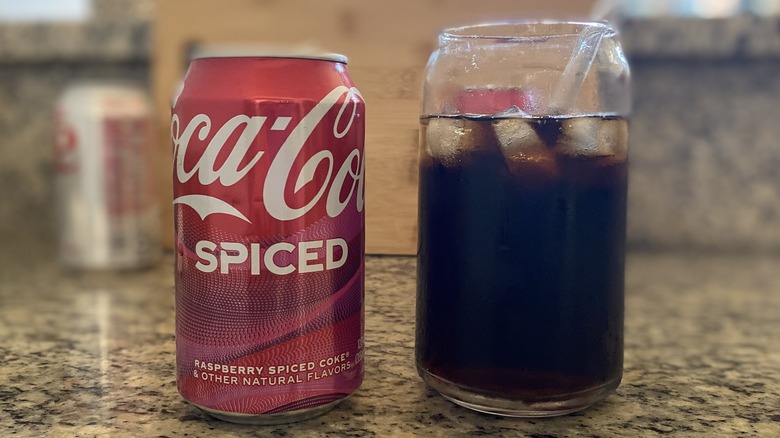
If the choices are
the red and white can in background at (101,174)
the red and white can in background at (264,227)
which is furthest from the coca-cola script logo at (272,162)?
the red and white can in background at (101,174)

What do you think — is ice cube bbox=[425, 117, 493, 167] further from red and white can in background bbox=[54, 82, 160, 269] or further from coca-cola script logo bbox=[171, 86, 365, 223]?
red and white can in background bbox=[54, 82, 160, 269]

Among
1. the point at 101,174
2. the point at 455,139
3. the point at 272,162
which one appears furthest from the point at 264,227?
the point at 101,174

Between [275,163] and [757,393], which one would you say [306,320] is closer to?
[275,163]

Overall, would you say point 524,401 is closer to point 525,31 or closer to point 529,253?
point 529,253

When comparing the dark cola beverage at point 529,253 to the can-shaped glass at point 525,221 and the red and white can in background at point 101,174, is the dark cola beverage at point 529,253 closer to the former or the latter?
the can-shaped glass at point 525,221

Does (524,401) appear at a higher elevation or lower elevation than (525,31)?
lower

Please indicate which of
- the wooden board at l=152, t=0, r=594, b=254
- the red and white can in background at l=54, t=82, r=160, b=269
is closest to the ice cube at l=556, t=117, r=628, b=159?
the wooden board at l=152, t=0, r=594, b=254
